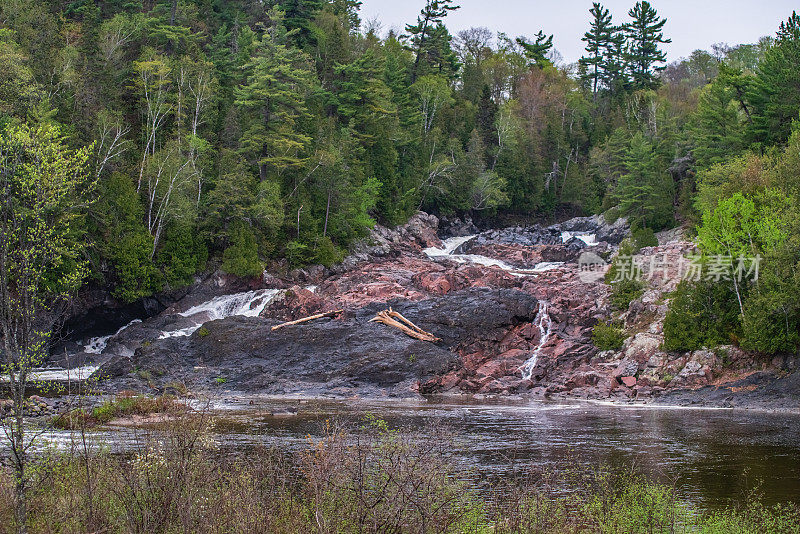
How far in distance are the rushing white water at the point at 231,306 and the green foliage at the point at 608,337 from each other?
20.1 metres

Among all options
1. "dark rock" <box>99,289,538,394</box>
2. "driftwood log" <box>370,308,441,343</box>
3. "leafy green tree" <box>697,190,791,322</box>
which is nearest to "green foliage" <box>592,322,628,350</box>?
"dark rock" <box>99,289,538,394</box>

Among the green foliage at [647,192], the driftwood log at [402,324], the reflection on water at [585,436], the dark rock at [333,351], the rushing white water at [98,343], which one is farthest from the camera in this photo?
the green foliage at [647,192]

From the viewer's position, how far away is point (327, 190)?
6166 centimetres

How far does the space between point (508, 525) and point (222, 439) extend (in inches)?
456

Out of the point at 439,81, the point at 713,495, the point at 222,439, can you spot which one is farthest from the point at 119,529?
the point at 439,81

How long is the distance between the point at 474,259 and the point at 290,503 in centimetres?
5371

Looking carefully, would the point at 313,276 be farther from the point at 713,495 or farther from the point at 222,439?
the point at 713,495

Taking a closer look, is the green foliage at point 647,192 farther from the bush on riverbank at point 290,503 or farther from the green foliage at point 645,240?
the bush on riverbank at point 290,503

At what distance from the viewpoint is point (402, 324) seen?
1610 inches

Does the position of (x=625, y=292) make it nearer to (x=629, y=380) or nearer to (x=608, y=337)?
(x=608, y=337)

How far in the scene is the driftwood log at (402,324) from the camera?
130 ft

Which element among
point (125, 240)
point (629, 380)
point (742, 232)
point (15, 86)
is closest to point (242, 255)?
point (125, 240)

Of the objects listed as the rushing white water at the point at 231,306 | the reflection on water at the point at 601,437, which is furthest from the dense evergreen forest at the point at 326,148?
the reflection on water at the point at 601,437

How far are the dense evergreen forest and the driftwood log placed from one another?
12578 millimetres
